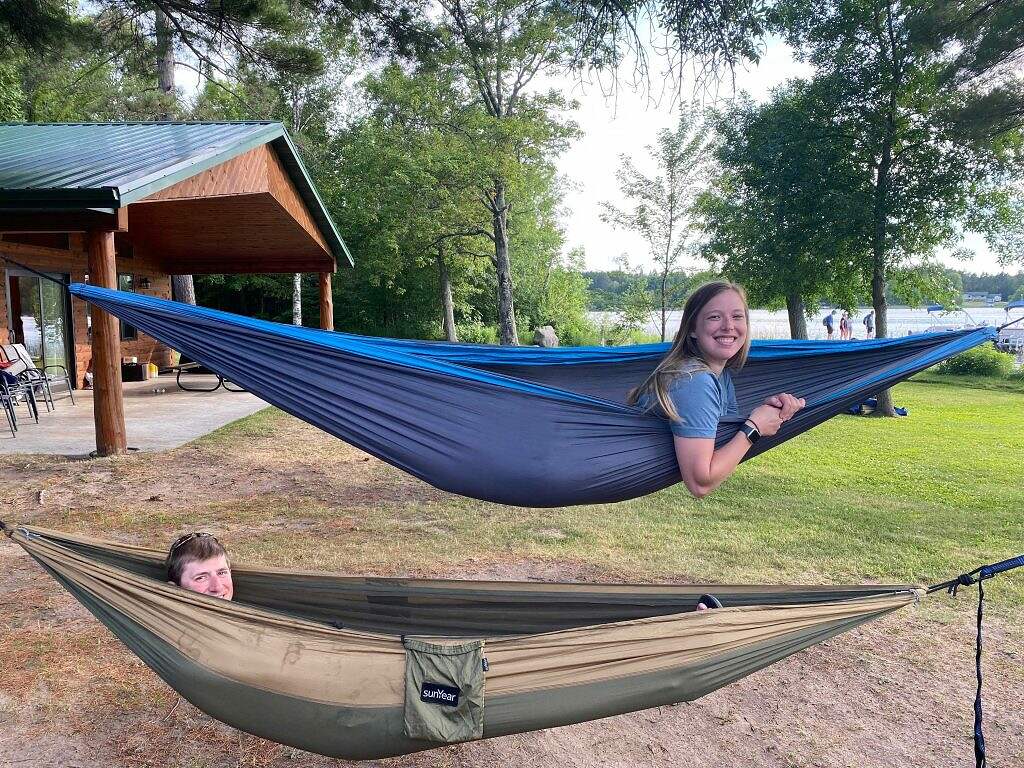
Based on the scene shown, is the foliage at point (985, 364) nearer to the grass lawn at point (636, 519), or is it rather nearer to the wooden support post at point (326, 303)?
the grass lawn at point (636, 519)

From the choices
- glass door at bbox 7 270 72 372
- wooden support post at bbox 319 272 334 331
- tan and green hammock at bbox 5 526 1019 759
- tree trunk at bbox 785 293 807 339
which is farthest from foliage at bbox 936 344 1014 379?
glass door at bbox 7 270 72 372

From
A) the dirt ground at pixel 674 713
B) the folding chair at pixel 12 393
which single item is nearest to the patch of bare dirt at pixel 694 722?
the dirt ground at pixel 674 713

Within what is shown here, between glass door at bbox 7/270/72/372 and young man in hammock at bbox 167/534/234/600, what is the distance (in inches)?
288

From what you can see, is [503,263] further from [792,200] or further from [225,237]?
[792,200]

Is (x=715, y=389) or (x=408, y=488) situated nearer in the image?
(x=715, y=389)

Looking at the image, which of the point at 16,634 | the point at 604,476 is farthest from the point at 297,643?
the point at 16,634

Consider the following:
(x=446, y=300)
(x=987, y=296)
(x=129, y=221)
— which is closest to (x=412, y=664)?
(x=129, y=221)

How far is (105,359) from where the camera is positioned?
4.97m

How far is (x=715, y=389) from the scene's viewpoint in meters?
1.60

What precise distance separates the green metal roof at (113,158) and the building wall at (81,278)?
4.52ft

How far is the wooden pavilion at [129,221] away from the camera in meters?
4.64

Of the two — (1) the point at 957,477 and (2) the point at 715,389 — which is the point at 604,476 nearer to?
(2) the point at 715,389

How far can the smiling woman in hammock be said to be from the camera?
1580 mm

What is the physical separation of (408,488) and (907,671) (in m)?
3.20
